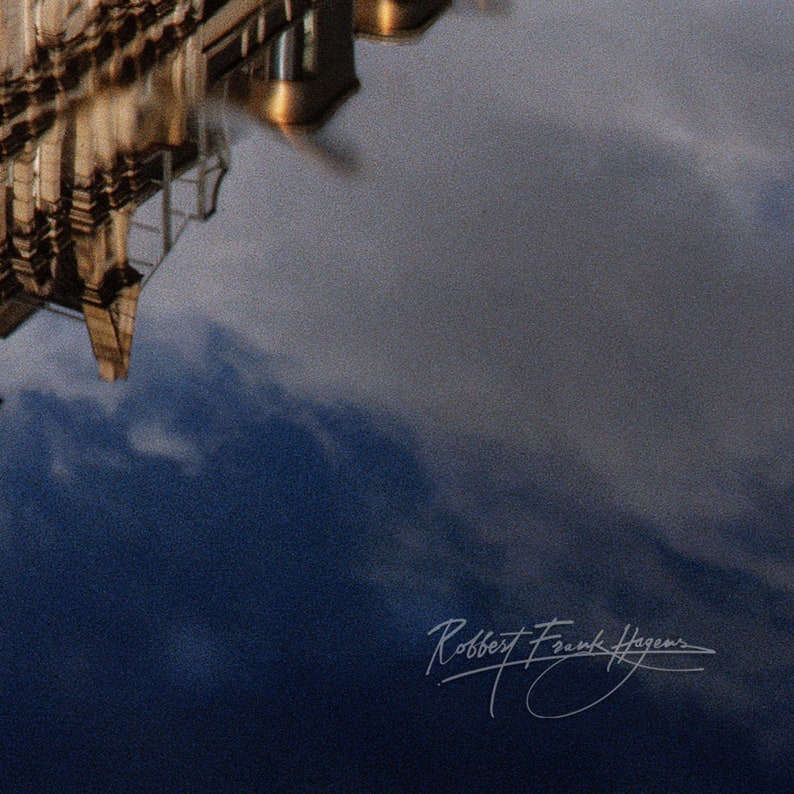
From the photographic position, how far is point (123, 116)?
14.6 metres

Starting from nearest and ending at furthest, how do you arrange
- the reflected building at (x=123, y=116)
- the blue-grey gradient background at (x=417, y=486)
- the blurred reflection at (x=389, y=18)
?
the blue-grey gradient background at (x=417, y=486) < the reflected building at (x=123, y=116) < the blurred reflection at (x=389, y=18)

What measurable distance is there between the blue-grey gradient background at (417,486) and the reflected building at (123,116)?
0.48m

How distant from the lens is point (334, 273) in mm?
12672

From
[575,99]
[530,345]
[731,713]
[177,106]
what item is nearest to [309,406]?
[530,345]

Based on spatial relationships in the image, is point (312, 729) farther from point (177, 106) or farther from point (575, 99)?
point (575, 99)

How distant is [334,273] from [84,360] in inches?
102

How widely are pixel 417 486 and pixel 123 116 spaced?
6189mm
